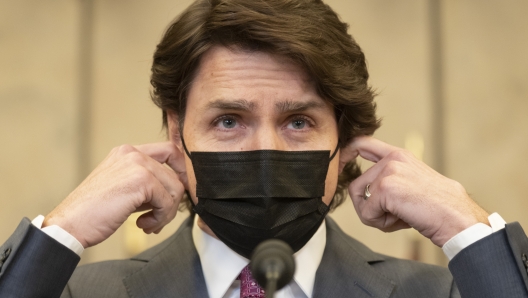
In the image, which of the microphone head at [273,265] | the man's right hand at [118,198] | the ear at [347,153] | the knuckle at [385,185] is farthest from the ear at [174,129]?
the microphone head at [273,265]

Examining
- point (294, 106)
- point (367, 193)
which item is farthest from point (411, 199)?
point (294, 106)

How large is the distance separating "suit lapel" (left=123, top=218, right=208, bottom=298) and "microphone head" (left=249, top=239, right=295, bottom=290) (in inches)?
36.1

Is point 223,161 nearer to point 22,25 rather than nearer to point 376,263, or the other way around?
point 376,263

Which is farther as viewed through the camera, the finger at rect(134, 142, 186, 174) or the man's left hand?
the finger at rect(134, 142, 186, 174)

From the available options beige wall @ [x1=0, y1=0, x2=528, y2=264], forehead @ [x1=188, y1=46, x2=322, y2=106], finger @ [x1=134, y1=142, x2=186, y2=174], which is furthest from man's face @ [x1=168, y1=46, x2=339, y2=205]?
beige wall @ [x1=0, y1=0, x2=528, y2=264]

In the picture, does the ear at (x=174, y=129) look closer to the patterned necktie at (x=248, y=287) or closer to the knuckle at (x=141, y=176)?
the knuckle at (x=141, y=176)

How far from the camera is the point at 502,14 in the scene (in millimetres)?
4176

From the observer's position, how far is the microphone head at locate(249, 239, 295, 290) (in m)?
1.34

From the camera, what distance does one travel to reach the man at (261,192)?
2.09 metres

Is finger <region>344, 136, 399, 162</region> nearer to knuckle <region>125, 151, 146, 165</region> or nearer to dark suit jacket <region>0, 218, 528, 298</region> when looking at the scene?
dark suit jacket <region>0, 218, 528, 298</region>

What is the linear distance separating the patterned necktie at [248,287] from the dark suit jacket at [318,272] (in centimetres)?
13

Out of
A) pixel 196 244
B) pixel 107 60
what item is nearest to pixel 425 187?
pixel 196 244

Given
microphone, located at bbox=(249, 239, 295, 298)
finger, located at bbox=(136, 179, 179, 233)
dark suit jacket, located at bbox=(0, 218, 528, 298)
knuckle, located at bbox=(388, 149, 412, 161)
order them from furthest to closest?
knuckle, located at bbox=(388, 149, 412, 161) → finger, located at bbox=(136, 179, 179, 233) → dark suit jacket, located at bbox=(0, 218, 528, 298) → microphone, located at bbox=(249, 239, 295, 298)

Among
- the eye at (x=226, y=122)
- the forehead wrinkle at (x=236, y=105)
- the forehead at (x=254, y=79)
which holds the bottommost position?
the eye at (x=226, y=122)
